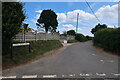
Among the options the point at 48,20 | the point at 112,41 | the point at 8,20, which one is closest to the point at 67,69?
the point at 8,20

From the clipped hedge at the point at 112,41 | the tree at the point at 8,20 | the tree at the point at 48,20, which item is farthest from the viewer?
the tree at the point at 48,20

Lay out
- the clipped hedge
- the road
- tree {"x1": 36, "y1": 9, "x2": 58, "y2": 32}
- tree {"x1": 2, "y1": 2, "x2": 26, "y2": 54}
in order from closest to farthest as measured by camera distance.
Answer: the road < tree {"x1": 2, "y1": 2, "x2": 26, "y2": 54} < the clipped hedge < tree {"x1": 36, "y1": 9, "x2": 58, "y2": 32}

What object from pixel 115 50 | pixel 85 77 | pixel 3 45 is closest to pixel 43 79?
pixel 85 77

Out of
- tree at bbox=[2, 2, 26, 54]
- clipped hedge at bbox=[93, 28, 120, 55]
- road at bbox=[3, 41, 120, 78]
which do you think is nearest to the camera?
road at bbox=[3, 41, 120, 78]

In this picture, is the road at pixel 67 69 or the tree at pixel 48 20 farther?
the tree at pixel 48 20

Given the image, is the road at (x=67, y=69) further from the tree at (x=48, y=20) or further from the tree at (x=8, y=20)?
the tree at (x=48, y=20)

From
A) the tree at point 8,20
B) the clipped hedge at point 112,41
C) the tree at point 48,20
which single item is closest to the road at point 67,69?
the clipped hedge at point 112,41

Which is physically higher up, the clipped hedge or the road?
the clipped hedge

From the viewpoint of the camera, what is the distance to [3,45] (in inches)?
166

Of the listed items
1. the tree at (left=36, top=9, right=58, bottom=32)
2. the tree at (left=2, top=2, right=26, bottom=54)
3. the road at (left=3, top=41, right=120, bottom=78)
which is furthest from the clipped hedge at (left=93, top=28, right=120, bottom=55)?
the tree at (left=36, top=9, right=58, bottom=32)

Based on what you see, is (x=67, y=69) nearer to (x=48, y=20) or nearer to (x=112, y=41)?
(x=112, y=41)

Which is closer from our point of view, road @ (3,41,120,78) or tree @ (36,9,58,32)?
road @ (3,41,120,78)

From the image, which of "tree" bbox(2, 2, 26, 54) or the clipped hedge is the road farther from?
"tree" bbox(2, 2, 26, 54)

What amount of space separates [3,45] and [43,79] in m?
3.31
